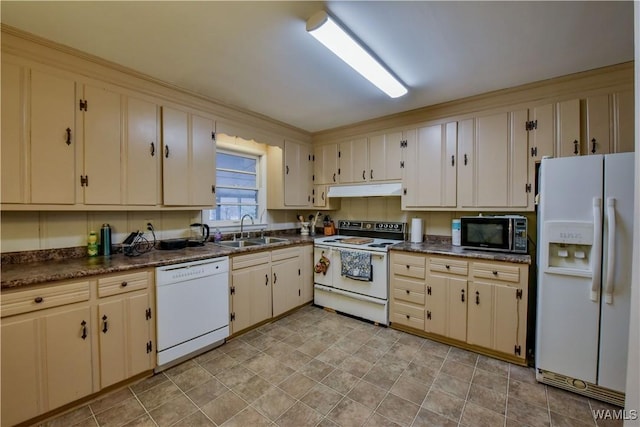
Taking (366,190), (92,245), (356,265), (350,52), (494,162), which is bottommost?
(356,265)

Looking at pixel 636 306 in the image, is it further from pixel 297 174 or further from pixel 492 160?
pixel 297 174

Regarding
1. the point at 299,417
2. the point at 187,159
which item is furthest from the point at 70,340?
the point at 187,159

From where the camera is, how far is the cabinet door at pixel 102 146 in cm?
203

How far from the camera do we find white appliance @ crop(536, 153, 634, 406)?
1748 millimetres

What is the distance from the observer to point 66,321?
1.69 metres

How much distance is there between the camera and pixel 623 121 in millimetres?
2125

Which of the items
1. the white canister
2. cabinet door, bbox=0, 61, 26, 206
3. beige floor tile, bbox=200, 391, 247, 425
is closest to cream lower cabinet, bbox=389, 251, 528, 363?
the white canister

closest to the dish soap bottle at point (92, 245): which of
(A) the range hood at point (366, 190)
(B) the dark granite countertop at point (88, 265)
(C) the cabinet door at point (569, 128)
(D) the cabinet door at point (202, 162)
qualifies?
(B) the dark granite countertop at point (88, 265)

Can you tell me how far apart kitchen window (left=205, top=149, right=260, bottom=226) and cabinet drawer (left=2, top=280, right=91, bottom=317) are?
155cm

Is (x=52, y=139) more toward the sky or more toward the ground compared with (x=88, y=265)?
more toward the sky

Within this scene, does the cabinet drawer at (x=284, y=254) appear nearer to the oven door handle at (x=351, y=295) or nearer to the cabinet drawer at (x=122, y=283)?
the oven door handle at (x=351, y=295)

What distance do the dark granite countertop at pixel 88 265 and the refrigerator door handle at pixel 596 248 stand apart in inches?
114

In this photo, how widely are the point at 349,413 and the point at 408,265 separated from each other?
5.01 feet

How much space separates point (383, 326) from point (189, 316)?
6.73ft
